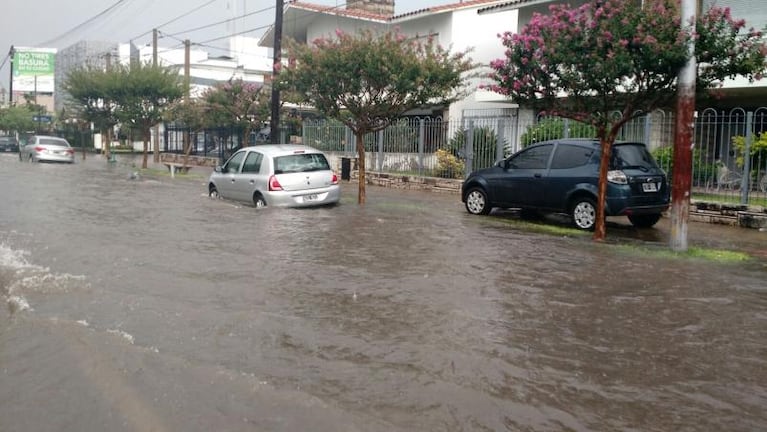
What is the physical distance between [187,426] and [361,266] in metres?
4.97

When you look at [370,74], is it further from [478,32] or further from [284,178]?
[478,32]

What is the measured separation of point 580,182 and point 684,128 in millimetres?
2694

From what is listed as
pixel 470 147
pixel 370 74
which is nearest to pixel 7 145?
pixel 470 147

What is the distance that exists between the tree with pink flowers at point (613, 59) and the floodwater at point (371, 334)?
83.8 inches

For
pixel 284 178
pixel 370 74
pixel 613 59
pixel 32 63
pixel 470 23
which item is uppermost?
pixel 32 63

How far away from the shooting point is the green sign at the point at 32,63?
65.1 meters

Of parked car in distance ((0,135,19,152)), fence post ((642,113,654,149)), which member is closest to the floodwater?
fence post ((642,113,654,149))

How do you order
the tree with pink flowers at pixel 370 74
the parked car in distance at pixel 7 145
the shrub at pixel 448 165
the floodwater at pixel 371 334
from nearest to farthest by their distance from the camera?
the floodwater at pixel 371 334
the tree with pink flowers at pixel 370 74
the shrub at pixel 448 165
the parked car in distance at pixel 7 145

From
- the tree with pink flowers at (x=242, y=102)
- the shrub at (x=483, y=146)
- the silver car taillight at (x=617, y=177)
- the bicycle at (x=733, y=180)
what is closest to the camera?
the silver car taillight at (x=617, y=177)

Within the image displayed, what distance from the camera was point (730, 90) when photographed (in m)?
19.3

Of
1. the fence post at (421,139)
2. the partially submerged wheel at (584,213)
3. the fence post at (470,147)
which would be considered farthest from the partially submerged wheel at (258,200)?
the fence post at (421,139)

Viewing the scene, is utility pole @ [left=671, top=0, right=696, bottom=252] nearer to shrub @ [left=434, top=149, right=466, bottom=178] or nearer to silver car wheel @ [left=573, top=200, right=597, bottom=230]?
silver car wheel @ [left=573, top=200, right=597, bottom=230]

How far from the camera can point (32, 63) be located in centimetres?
6550

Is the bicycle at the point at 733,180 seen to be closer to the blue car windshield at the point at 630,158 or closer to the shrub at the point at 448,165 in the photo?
the blue car windshield at the point at 630,158
